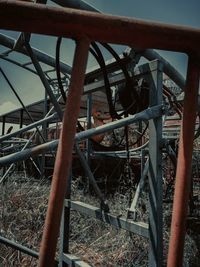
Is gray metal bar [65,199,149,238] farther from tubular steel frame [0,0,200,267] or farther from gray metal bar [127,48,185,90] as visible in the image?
tubular steel frame [0,0,200,267]

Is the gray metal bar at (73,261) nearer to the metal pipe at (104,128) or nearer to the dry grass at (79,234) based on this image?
the dry grass at (79,234)

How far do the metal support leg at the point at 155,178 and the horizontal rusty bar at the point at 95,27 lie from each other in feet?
3.48

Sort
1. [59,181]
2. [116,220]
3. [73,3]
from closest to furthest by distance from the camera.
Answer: [59,181] → [73,3] → [116,220]

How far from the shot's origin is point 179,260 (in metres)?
0.77

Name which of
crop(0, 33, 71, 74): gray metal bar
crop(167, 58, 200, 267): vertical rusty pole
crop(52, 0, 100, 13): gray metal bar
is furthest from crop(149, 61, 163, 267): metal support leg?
crop(167, 58, 200, 267): vertical rusty pole

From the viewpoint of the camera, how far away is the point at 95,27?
74cm

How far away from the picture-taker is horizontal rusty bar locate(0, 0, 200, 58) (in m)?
0.69

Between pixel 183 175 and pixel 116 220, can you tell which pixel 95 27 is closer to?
pixel 183 175

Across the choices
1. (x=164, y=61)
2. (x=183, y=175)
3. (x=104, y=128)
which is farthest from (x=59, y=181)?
(x=164, y=61)

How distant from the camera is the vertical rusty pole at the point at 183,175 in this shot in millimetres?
772

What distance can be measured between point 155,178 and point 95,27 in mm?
1209

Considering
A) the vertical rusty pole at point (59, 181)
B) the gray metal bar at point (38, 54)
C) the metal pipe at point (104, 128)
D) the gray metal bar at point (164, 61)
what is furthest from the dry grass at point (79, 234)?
the vertical rusty pole at point (59, 181)

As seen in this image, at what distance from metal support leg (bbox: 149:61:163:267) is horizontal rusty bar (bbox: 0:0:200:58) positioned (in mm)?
1059

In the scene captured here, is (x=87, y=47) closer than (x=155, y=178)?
Yes
